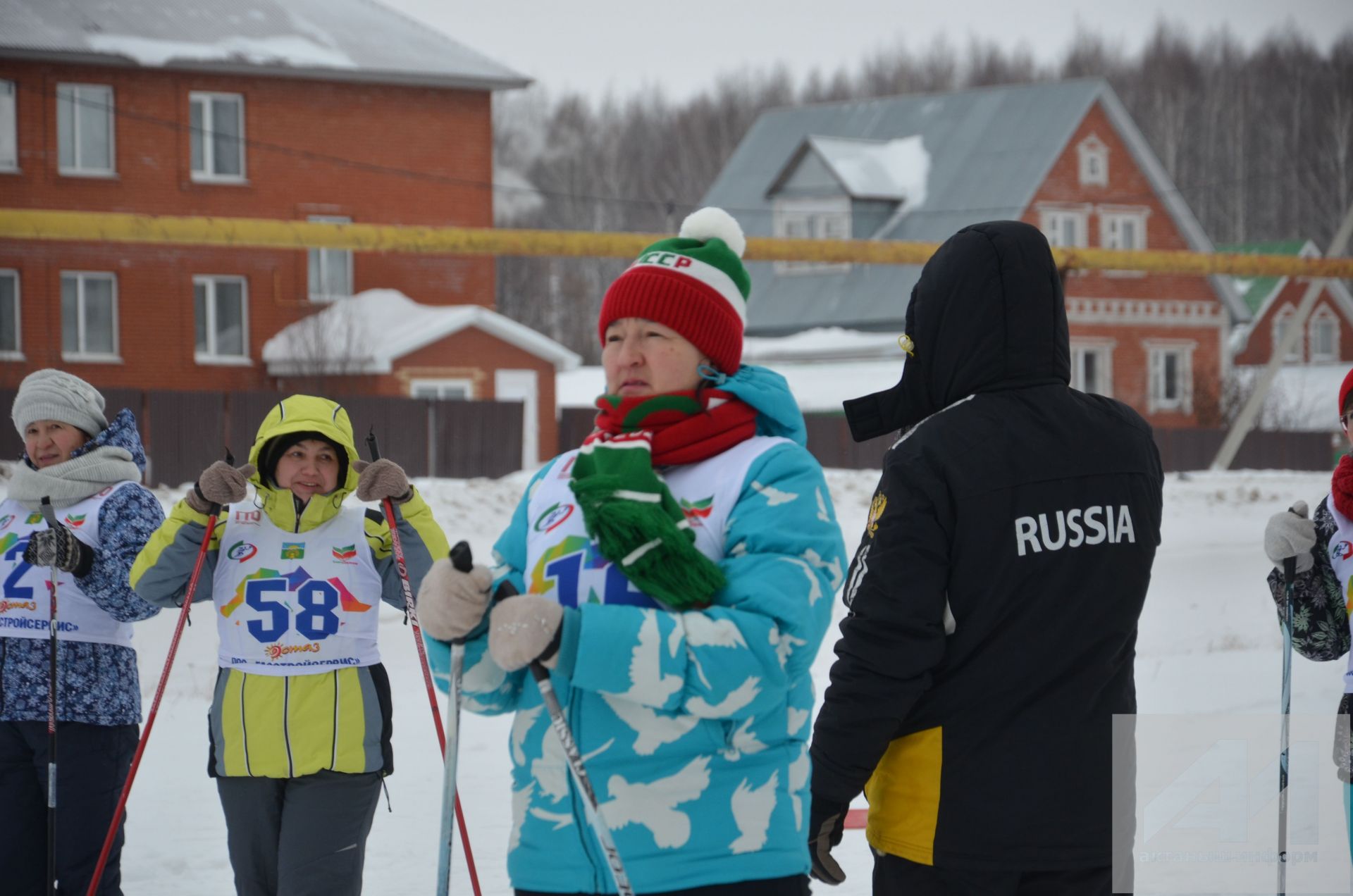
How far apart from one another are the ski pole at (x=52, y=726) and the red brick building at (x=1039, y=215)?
84.7 feet

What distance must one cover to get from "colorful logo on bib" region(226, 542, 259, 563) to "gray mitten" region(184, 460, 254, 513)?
0.13 m

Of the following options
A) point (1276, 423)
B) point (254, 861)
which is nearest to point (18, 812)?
point (254, 861)

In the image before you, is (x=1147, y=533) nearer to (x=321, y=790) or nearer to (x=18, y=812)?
(x=321, y=790)

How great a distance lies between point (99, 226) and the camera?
10.3 metres

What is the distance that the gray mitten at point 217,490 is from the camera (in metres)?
3.80

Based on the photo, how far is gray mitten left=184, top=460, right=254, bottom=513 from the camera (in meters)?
3.80

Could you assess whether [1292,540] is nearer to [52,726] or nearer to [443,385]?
[52,726]

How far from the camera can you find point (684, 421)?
244cm

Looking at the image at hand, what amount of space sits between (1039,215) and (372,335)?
568 inches

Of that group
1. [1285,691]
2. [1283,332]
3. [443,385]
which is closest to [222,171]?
[443,385]

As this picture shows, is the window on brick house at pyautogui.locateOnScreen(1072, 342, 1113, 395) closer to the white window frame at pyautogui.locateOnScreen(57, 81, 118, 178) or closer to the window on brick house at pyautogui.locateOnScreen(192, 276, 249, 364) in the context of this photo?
the window on brick house at pyautogui.locateOnScreen(192, 276, 249, 364)

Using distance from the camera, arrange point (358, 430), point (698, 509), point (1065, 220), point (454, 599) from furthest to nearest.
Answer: point (1065, 220) → point (358, 430) → point (698, 509) → point (454, 599)

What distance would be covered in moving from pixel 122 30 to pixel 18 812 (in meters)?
21.9

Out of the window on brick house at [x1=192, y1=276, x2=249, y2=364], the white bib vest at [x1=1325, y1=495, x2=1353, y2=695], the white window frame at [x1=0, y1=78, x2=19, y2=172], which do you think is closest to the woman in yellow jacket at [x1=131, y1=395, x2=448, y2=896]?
the white bib vest at [x1=1325, y1=495, x2=1353, y2=695]
